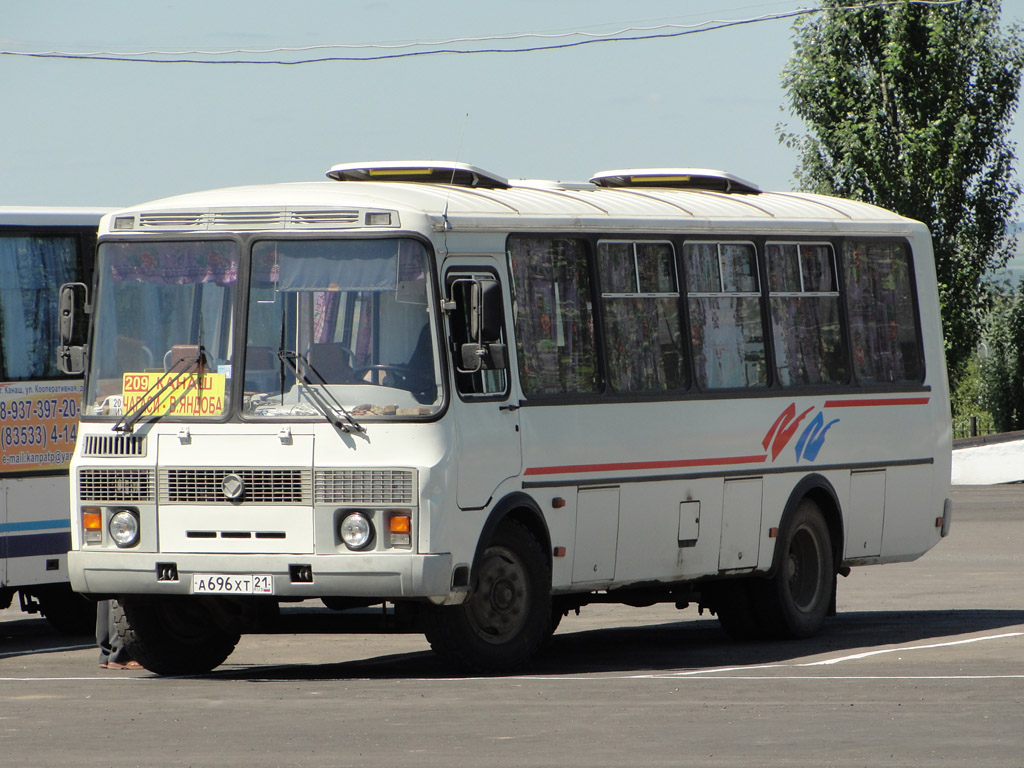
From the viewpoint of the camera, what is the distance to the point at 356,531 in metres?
12.3

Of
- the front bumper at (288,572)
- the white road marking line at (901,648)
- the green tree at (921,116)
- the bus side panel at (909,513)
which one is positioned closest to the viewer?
the front bumper at (288,572)

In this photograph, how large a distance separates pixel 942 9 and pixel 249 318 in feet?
155

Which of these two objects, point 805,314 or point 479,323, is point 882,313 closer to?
point 805,314

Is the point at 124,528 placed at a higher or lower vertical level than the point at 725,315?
lower

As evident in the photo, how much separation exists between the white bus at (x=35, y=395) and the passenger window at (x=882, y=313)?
5.84 m

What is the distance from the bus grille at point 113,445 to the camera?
12.8 m

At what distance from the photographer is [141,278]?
42.7 ft

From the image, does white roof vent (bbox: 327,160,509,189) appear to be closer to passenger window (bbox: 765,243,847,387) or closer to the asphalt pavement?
passenger window (bbox: 765,243,847,387)

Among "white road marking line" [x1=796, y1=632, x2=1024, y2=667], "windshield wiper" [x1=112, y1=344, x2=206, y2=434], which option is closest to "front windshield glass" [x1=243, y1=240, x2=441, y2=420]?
"windshield wiper" [x1=112, y1=344, x2=206, y2=434]

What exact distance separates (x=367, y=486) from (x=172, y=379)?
56.9 inches

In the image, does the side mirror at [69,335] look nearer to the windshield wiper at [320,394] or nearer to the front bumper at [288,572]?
the front bumper at [288,572]

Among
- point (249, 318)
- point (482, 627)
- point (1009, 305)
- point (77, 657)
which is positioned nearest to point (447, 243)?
point (249, 318)

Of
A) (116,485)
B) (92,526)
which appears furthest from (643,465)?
(92,526)

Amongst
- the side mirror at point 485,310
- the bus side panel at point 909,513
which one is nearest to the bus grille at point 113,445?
the side mirror at point 485,310
